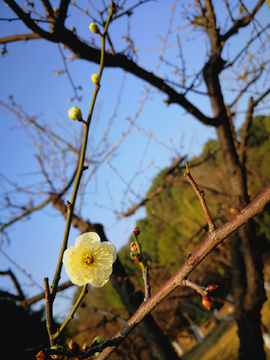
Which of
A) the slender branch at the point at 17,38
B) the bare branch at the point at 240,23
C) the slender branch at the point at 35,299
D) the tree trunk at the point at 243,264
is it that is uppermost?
the slender branch at the point at 17,38

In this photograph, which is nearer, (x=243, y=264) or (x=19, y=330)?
(x=19, y=330)

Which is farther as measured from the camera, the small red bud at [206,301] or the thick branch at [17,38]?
the thick branch at [17,38]

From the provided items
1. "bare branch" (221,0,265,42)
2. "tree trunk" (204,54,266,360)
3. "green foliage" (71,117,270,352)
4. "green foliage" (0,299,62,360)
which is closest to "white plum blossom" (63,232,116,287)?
"green foliage" (0,299,62,360)

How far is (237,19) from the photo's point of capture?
2645mm

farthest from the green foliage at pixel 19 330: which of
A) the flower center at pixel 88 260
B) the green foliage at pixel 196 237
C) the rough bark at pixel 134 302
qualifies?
the green foliage at pixel 196 237

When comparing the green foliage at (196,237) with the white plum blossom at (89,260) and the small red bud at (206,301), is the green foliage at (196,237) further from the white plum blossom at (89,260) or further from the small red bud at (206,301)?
the small red bud at (206,301)

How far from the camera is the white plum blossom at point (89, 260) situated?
0.72 m

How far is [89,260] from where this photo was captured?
0.78m

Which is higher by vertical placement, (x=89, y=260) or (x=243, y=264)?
(x=89, y=260)

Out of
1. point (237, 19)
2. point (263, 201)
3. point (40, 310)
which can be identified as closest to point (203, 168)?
point (237, 19)

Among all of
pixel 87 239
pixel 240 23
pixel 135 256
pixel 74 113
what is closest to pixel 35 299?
pixel 87 239

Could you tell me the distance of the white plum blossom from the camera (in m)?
0.72

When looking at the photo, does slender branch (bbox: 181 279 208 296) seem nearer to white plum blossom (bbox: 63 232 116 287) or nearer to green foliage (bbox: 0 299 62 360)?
white plum blossom (bbox: 63 232 116 287)

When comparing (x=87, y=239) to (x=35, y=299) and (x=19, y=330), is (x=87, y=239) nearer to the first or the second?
(x=35, y=299)
